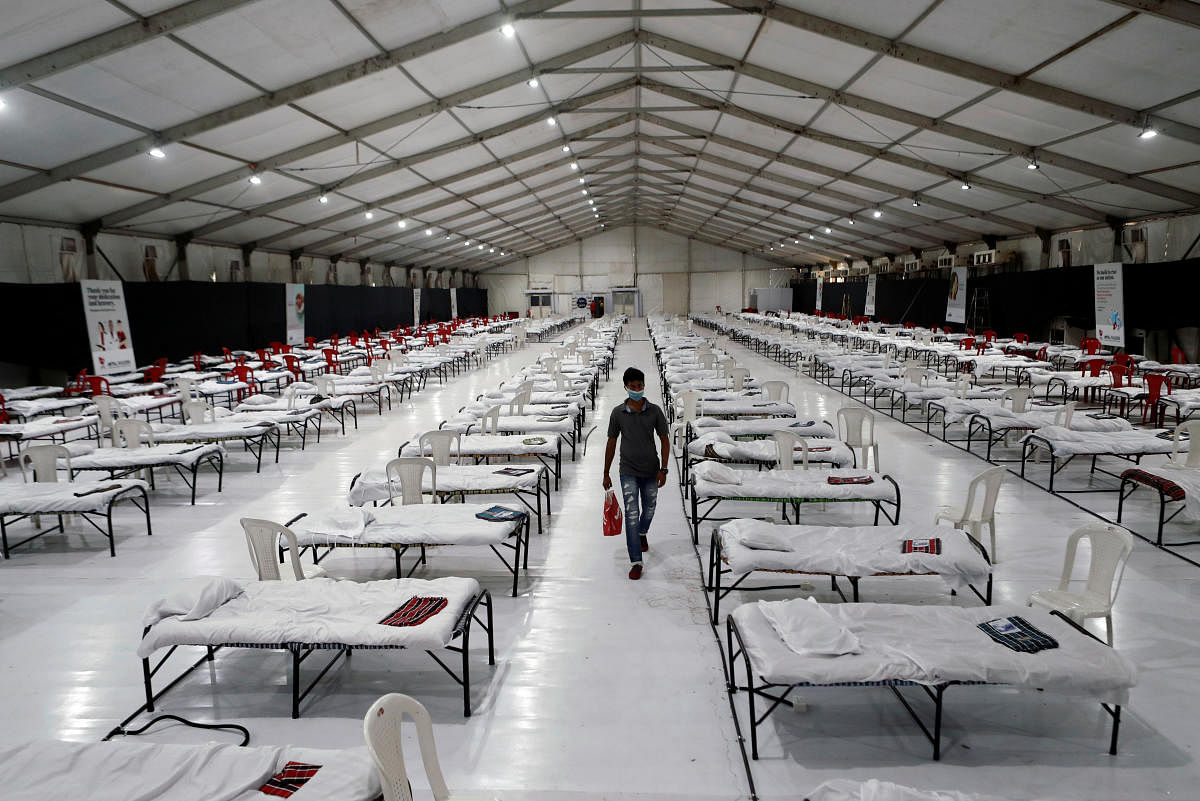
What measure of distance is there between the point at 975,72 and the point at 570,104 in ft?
33.6

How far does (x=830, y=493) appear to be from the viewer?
19.9 feet

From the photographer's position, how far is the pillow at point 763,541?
4.94 meters

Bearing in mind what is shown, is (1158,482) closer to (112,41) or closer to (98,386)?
(112,41)

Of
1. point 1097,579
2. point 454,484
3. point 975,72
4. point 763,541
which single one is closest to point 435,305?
point 975,72

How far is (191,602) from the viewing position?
4047 millimetres

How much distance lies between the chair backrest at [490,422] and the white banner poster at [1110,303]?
43.7 feet

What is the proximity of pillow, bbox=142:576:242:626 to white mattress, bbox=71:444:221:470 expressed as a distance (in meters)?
4.32

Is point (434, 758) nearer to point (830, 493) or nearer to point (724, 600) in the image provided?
point (724, 600)

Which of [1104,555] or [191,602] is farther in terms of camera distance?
[1104,555]

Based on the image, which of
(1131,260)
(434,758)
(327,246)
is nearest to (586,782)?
(434,758)

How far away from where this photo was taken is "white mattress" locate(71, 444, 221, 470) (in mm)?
7801

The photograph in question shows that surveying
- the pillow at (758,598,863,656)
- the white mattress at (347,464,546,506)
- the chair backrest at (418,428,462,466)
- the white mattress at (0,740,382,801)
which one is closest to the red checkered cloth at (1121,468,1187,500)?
the pillow at (758,598,863,656)

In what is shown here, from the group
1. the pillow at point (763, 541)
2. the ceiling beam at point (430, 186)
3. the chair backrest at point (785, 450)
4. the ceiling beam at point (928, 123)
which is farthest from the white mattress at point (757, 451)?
the ceiling beam at point (430, 186)

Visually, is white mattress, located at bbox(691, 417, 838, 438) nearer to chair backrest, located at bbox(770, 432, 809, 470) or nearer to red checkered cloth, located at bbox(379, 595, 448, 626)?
chair backrest, located at bbox(770, 432, 809, 470)
